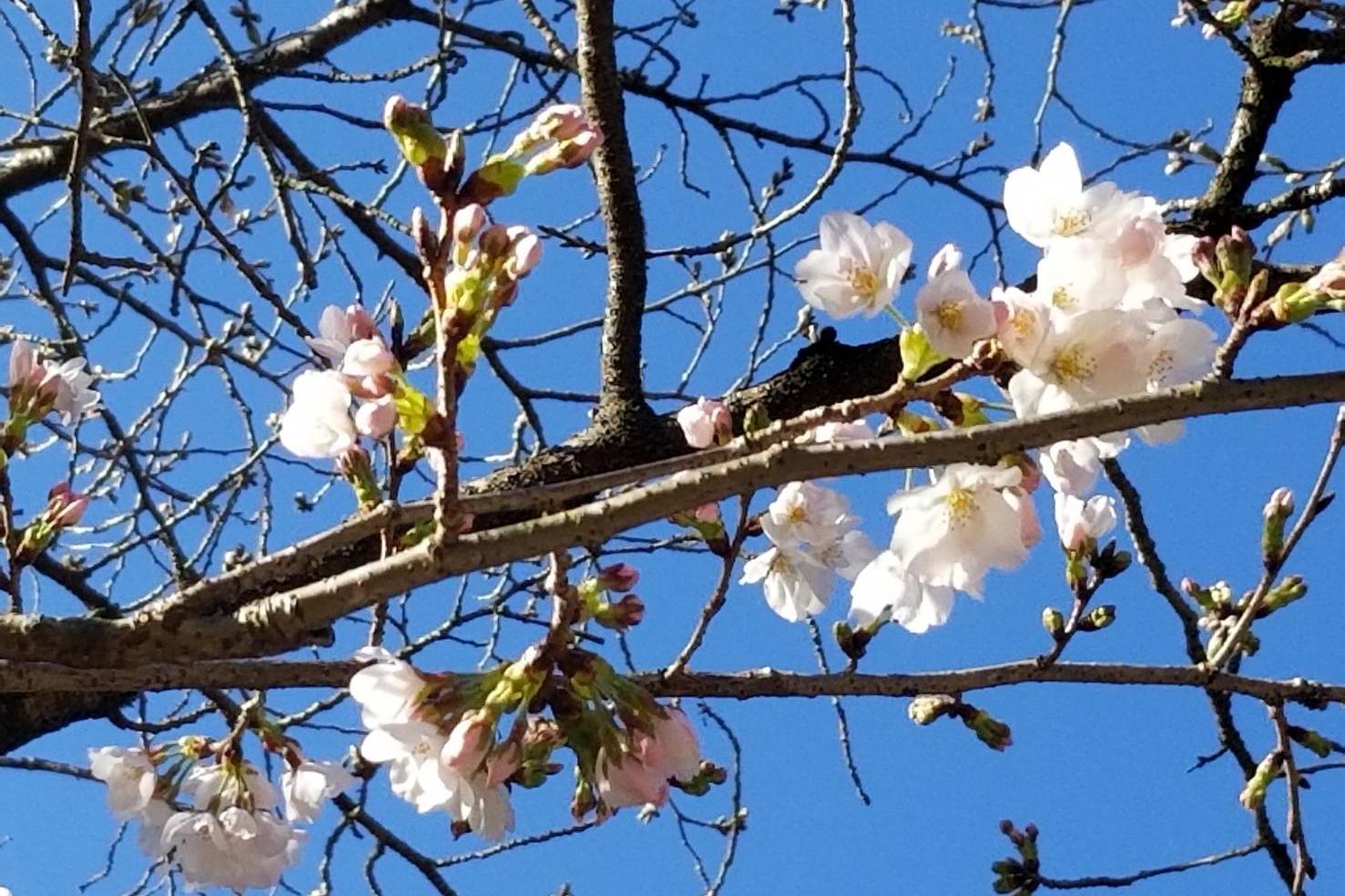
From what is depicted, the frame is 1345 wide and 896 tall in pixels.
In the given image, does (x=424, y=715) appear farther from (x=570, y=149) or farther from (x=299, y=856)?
(x=299, y=856)

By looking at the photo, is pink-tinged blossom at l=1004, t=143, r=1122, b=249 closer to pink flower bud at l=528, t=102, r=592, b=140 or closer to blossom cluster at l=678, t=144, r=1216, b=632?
blossom cluster at l=678, t=144, r=1216, b=632

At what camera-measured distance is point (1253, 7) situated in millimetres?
2814

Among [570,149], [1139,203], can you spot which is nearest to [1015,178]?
[1139,203]

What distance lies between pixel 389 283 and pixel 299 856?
6.44ft

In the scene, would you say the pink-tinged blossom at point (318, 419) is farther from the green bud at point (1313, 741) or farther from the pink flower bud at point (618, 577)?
the green bud at point (1313, 741)

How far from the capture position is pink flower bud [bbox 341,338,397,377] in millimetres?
1043

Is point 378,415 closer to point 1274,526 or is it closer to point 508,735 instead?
point 508,735

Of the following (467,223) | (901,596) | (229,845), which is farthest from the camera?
(229,845)

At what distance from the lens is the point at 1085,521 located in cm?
157

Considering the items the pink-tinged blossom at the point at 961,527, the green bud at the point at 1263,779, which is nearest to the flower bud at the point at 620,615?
the pink-tinged blossom at the point at 961,527

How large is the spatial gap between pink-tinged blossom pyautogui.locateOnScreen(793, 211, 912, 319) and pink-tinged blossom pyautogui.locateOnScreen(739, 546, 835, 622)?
438 millimetres

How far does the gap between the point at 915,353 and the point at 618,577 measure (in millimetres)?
451

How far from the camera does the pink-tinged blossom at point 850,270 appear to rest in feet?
4.27

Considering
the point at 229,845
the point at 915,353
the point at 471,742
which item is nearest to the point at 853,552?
the point at 915,353
